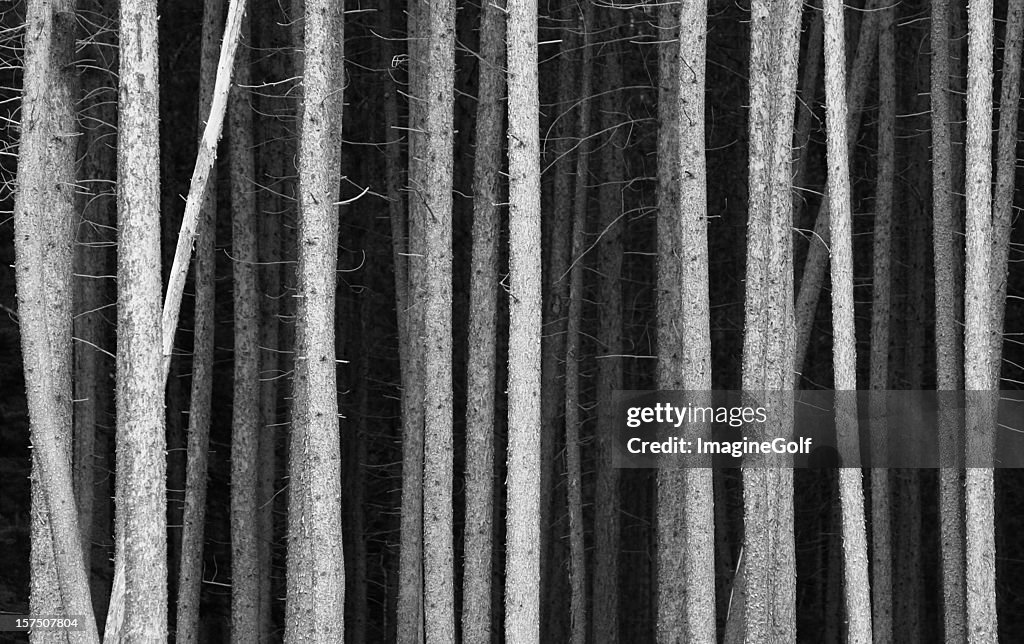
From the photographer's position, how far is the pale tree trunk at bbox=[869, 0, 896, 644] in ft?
34.7

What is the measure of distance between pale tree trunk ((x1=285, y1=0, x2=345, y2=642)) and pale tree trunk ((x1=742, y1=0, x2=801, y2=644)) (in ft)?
9.89

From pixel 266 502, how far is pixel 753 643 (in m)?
5.15

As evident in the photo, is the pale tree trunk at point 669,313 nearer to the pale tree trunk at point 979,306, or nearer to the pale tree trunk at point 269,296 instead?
the pale tree trunk at point 979,306

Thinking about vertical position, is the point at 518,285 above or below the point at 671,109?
below

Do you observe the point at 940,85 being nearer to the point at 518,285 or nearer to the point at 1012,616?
the point at 518,285

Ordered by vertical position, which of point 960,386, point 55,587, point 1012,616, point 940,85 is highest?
point 940,85

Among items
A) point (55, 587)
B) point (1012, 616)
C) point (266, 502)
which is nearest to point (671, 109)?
point (266, 502)

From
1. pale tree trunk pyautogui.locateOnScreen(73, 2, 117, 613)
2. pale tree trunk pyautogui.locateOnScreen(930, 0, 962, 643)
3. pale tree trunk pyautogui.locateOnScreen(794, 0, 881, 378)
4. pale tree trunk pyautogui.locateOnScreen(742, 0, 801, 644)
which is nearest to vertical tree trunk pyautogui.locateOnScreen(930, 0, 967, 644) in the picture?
pale tree trunk pyautogui.locateOnScreen(930, 0, 962, 643)

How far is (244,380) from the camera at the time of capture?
10133mm

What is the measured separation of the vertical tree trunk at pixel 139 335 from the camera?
7.25 meters

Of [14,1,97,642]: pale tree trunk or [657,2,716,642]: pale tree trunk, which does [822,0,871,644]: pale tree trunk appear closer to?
[657,2,716,642]: pale tree trunk

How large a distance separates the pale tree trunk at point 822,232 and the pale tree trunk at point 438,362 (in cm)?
306

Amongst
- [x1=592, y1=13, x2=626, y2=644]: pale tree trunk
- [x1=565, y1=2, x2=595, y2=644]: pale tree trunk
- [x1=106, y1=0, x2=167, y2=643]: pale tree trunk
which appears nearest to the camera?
[x1=106, y1=0, x2=167, y2=643]: pale tree trunk

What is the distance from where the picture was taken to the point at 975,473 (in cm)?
878
